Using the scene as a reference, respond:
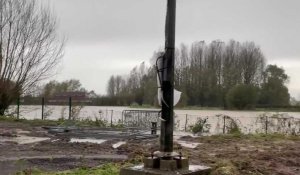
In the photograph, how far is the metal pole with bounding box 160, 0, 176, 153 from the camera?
666cm

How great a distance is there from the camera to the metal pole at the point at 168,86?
6.66 metres

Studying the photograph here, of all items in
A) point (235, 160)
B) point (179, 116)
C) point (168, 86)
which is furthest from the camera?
point (179, 116)

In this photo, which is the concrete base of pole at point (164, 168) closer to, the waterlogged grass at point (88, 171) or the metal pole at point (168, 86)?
the metal pole at point (168, 86)

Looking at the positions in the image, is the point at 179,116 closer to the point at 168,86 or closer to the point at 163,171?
the point at 168,86

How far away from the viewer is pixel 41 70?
29.3 meters

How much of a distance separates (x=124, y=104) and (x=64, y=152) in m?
38.3

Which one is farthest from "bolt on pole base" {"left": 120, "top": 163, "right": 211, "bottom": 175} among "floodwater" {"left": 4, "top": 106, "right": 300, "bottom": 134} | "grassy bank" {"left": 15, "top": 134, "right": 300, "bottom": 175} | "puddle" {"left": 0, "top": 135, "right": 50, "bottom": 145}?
"floodwater" {"left": 4, "top": 106, "right": 300, "bottom": 134}

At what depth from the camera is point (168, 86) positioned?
6.69m

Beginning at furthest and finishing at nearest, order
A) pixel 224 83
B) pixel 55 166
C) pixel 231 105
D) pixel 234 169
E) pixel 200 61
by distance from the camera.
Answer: pixel 200 61, pixel 224 83, pixel 231 105, pixel 55 166, pixel 234 169

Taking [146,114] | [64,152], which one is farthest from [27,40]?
[64,152]

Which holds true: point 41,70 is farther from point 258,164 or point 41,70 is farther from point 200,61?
point 200,61

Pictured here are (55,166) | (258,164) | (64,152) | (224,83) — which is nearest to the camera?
(55,166)

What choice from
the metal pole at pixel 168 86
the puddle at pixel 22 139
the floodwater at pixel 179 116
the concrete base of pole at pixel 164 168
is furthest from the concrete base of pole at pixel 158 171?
the floodwater at pixel 179 116

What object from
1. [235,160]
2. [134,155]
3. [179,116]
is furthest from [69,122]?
[235,160]
